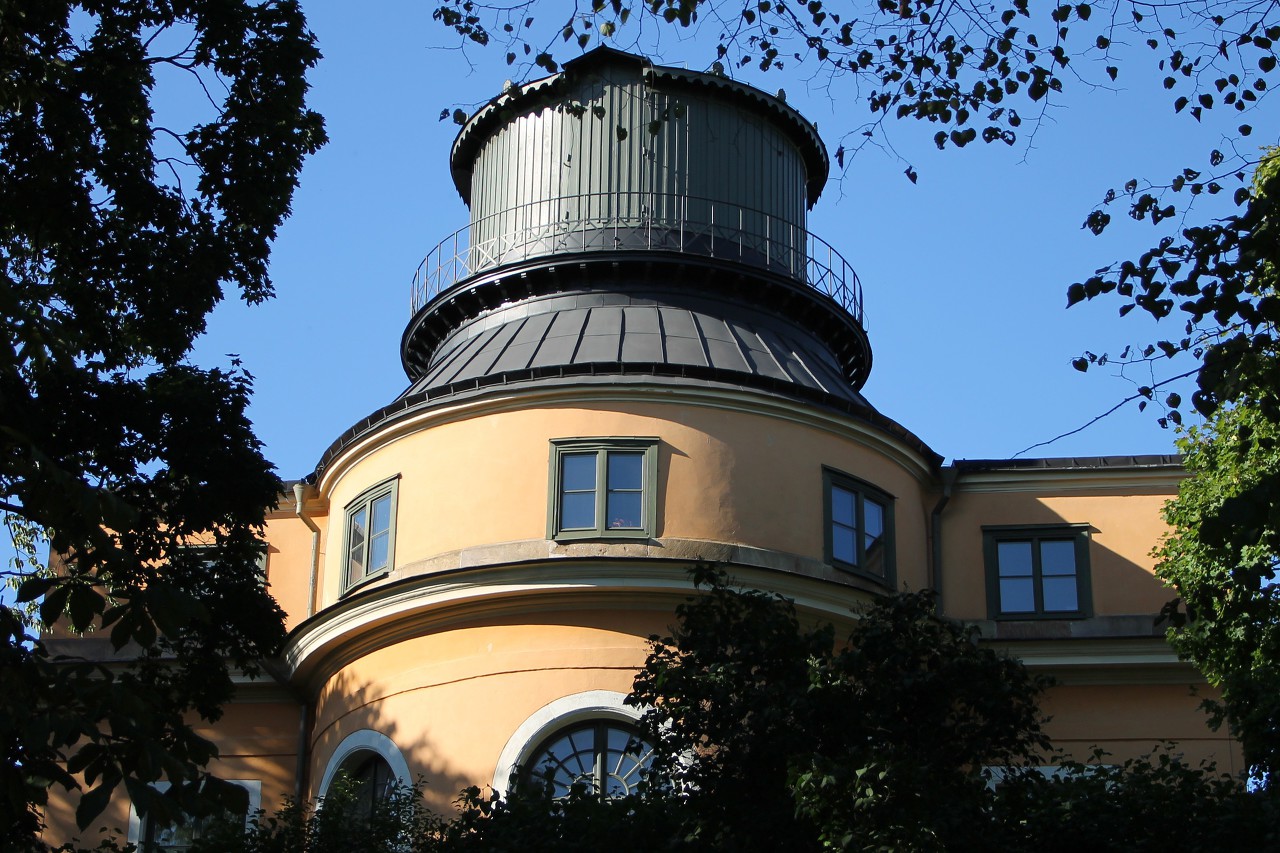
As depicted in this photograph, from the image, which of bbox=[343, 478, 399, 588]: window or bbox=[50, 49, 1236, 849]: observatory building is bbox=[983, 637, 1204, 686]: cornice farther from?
bbox=[343, 478, 399, 588]: window

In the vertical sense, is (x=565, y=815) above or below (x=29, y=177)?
below

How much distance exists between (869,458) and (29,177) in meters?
12.4

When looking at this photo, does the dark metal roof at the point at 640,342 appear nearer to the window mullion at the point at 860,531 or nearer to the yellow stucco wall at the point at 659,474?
the yellow stucco wall at the point at 659,474

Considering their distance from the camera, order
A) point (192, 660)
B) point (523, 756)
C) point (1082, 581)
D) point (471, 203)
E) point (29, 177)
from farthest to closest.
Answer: point (471, 203) → point (1082, 581) → point (523, 756) → point (192, 660) → point (29, 177)

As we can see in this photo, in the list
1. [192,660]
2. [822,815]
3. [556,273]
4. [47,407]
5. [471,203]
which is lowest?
[822,815]

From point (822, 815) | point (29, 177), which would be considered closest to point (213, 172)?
point (29, 177)

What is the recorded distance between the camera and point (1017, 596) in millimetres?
26453

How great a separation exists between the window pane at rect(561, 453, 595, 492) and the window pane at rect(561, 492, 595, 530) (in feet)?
0.33

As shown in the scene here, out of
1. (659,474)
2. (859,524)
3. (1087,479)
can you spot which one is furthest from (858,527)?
(1087,479)

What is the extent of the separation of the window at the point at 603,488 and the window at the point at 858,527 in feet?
8.12

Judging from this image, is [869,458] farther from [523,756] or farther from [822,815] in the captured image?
[822,815]

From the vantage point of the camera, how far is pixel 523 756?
2241 cm

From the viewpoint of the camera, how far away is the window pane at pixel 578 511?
23.7 metres

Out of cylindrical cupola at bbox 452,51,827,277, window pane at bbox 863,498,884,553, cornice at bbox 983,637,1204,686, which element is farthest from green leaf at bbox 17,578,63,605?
cylindrical cupola at bbox 452,51,827,277
